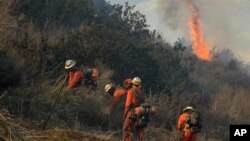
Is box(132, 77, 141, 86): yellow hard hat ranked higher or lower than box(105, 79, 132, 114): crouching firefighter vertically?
higher

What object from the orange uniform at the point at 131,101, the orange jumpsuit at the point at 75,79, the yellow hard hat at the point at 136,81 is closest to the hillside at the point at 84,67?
the orange jumpsuit at the point at 75,79

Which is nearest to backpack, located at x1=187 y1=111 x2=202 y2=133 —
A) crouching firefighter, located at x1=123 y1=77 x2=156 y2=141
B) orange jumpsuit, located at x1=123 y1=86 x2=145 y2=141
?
crouching firefighter, located at x1=123 y1=77 x2=156 y2=141

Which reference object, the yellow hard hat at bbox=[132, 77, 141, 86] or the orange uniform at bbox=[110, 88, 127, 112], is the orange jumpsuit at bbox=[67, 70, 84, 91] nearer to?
the orange uniform at bbox=[110, 88, 127, 112]

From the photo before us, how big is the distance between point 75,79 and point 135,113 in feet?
8.15

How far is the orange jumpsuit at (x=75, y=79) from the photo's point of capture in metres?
13.2

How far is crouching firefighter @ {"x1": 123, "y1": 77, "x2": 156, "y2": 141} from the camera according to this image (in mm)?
11523

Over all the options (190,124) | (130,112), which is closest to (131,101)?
(130,112)

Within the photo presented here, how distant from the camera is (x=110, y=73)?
16.4m

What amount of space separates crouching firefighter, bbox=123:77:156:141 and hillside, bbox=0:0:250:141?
51 centimetres

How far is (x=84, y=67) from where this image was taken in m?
15.9

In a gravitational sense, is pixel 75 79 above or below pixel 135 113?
above

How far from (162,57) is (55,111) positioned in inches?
398

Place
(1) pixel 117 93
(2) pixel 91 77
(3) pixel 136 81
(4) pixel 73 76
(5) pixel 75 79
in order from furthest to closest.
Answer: (2) pixel 91 77
(4) pixel 73 76
(5) pixel 75 79
(1) pixel 117 93
(3) pixel 136 81

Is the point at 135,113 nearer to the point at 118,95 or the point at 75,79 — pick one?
the point at 118,95
